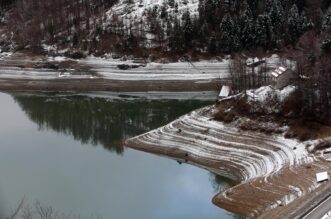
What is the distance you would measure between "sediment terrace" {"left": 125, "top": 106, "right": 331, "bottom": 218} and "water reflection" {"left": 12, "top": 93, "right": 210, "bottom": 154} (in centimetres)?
458

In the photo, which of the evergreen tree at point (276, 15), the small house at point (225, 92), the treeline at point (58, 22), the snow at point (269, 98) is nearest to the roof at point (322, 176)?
the snow at point (269, 98)

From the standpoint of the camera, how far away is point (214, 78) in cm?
8056

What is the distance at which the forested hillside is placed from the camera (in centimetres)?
8769

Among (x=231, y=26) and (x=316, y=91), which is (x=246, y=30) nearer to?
(x=231, y=26)

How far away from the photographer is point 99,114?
69.4m

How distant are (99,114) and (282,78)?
22701mm

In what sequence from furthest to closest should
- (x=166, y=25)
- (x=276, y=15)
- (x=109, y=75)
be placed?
1. (x=166, y=25)
2. (x=276, y=15)
3. (x=109, y=75)

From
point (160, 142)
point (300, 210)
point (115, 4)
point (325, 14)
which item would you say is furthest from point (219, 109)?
point (115, 4)

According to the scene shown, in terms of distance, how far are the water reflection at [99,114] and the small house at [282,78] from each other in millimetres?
12195

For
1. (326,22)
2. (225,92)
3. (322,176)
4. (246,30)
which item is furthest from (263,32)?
(322,176)

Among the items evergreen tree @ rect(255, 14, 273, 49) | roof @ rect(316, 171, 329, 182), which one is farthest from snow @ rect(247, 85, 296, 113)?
evergreen tree @ rect(255, 14, 273, 49)

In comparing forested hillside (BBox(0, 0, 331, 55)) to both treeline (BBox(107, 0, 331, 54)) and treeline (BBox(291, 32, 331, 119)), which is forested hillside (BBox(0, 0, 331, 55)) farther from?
treeline (BBox(291, 32, 331, 119))

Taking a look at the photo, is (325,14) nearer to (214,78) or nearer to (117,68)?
(214,78)

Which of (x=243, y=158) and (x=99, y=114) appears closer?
(x=243, y=158)
